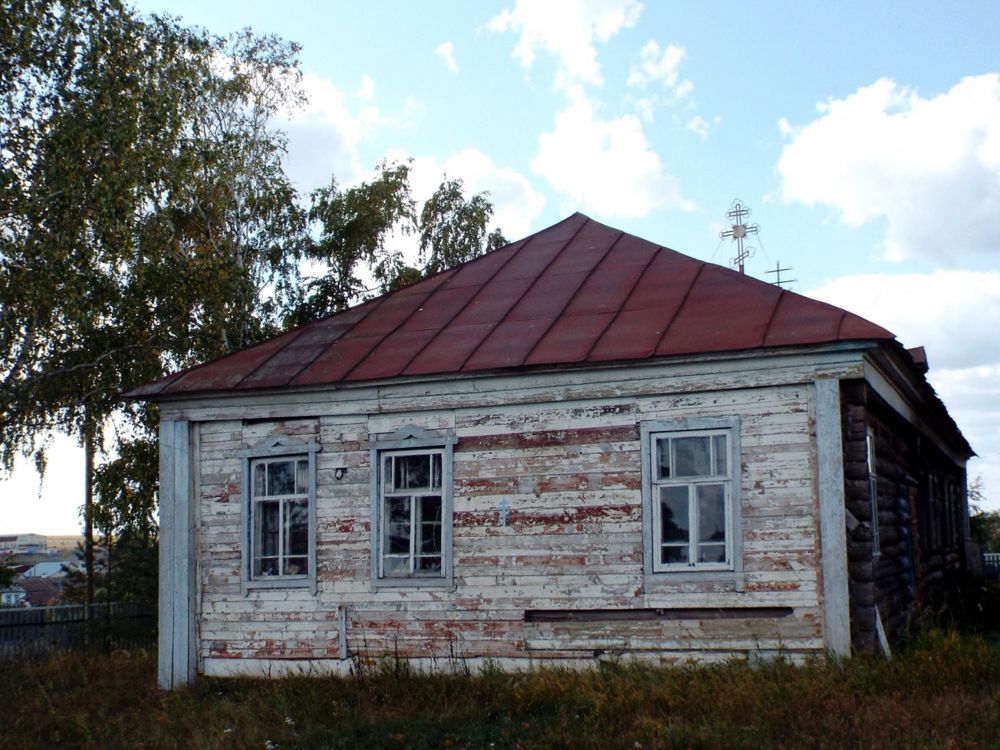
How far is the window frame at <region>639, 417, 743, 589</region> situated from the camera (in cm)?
1014

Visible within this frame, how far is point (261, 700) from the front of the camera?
413 inches

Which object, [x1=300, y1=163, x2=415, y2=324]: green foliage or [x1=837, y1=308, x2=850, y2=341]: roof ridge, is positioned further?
[x1=300, y1=163, x2=415, y2=324]: green foliage

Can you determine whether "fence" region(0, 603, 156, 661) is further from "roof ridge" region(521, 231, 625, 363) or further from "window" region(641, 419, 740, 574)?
"window" region(641, 419, 740, 574)

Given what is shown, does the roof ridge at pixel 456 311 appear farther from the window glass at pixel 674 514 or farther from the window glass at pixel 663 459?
the window glass at pixel 674 514

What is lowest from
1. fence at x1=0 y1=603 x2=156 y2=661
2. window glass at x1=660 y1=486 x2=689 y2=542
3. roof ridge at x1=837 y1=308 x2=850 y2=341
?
fence at x1=0 y1=603 x2=156 y2=661

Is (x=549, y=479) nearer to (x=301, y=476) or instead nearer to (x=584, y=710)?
(x=584, y=710)

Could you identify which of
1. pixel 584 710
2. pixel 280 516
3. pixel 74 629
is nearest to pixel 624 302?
pixel 280 516

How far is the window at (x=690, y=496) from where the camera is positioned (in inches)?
403

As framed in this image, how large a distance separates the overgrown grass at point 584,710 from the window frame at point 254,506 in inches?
42.3

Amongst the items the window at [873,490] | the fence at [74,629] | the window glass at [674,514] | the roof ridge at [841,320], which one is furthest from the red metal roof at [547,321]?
the fence at [74,629]

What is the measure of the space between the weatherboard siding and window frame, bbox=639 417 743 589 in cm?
6

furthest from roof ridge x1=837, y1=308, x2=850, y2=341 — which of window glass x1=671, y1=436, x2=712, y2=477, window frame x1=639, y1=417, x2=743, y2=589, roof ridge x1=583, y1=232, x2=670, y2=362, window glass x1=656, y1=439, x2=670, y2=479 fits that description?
roof ridge x1=583, y1=232, x2=670, y2=362

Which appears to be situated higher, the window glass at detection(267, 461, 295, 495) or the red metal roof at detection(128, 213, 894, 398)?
the red metal roof at detection(128, 213, 894, 398)

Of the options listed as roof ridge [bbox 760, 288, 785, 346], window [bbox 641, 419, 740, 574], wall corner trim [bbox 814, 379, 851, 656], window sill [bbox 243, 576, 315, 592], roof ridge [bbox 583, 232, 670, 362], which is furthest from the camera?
window sill [bbox 243, 576, 315, 592]
